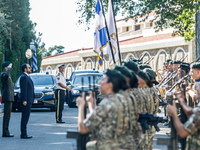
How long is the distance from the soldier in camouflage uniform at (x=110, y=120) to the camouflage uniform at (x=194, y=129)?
1.97 ft

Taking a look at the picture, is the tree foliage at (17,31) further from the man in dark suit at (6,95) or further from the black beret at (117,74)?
the black beret at (117,74)

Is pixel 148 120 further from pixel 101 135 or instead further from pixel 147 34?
pixel 147 34

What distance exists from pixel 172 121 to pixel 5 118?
802cm

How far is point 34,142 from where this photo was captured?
11.8 meters

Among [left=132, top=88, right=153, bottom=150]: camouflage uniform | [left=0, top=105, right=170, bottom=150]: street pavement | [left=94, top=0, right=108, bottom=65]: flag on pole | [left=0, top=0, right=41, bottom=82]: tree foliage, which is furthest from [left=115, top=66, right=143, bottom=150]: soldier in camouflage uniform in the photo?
[left=0, top=0, right=41, bottom=82]: tree foliage

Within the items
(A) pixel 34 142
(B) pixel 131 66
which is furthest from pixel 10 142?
(B) pixel 131 66

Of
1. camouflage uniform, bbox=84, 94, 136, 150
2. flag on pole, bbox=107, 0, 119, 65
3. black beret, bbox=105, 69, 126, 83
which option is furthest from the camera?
flag on pole, bbox=107, 0, 119, 65

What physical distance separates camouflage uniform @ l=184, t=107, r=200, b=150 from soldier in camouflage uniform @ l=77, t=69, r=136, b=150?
1.97 feet

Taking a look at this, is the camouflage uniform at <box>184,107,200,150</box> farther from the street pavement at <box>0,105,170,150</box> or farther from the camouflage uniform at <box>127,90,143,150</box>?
the street pavement at <box>0,105,170,150</box>

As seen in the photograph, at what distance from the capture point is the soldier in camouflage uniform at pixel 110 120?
4.91 m

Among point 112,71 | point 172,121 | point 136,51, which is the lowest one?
point 172,121

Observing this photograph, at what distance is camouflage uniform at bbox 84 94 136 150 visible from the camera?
16.1 feet

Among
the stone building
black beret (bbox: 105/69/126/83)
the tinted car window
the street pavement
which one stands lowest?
the street pavement

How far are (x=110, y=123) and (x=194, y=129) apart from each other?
0.84 m
